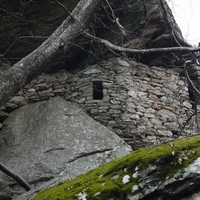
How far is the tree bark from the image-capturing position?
130 inches

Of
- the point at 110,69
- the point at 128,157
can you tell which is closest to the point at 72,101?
the point at 110,69

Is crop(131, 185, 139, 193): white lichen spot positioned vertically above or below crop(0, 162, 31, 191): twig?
above

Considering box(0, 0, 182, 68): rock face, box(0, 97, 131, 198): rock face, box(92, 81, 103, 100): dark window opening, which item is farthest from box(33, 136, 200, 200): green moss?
box(0, 0, 182, 68): rock face

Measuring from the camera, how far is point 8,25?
5.96 metres

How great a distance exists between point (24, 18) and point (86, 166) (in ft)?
8.87

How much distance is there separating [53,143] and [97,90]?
1.34m

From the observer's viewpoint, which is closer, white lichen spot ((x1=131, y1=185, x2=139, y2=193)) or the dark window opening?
white lichen spot ((x1=131, y1=185, x2=139, y2=193))

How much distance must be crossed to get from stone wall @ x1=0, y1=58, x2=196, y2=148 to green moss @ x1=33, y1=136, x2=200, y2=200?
9.01 ft

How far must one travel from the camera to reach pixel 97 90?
19.5ft

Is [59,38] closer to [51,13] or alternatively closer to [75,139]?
[75,139]

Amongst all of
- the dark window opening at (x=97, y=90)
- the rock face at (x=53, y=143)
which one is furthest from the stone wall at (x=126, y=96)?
the rock face at (x=53, y=143)

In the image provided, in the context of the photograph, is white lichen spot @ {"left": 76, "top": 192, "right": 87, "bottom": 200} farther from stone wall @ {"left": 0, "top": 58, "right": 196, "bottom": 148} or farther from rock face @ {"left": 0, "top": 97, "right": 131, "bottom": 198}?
stone wall @ {"left": 0, "top": 58, "right": 196, "bottom": 148}

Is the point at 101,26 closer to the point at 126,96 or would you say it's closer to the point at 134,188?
the point at 126,96

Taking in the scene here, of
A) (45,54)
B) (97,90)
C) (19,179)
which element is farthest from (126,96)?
(45,54)
